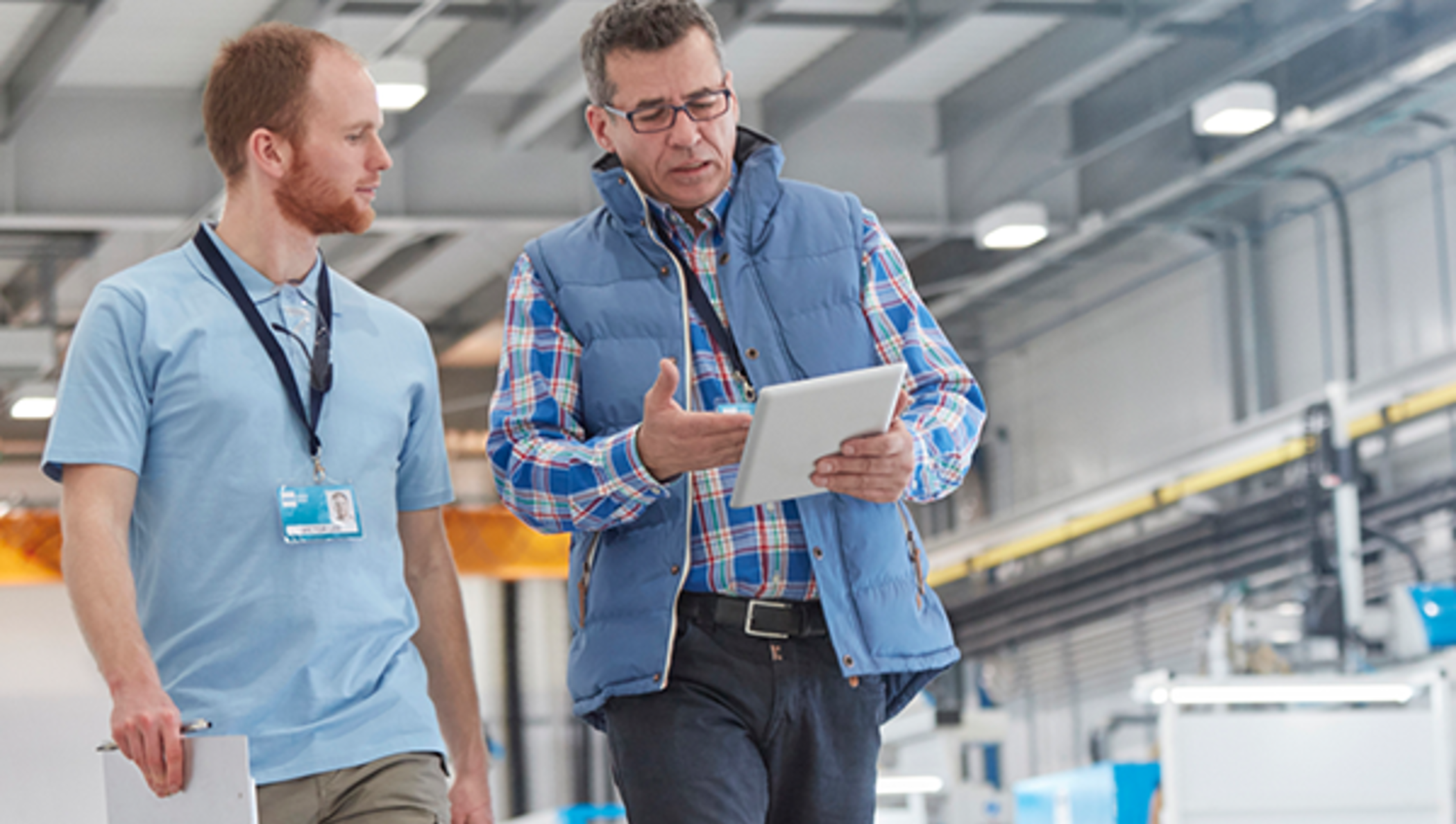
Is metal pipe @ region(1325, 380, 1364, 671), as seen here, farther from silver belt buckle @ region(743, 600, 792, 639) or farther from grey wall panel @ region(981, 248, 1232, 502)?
silver belt buckle @ region(743, 600, 792, 639)

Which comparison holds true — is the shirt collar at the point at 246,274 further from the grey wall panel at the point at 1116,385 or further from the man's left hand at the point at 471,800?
the grey wall panel at the point at 1116,385

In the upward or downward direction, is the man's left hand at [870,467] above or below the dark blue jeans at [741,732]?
above

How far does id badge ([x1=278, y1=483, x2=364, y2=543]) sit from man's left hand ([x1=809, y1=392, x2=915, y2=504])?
0.51m

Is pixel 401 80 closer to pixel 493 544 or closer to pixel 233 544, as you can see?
pixel 233 544

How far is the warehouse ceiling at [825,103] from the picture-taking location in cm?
791

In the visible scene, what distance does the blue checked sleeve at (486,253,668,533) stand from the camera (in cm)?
186

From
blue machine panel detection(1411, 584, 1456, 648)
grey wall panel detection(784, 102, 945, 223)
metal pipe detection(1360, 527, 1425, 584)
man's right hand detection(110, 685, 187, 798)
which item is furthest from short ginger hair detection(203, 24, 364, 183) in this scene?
grey wall panel detection(784, 102, 945, 223)

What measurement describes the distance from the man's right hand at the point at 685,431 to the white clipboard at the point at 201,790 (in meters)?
0.52

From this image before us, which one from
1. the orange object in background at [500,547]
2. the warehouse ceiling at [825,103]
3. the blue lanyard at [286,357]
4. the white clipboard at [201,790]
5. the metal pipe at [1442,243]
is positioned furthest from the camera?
the orange object in background at [500,547]

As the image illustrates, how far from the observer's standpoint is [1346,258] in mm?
9555

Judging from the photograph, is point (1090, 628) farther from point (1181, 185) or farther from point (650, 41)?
point (650, 41)

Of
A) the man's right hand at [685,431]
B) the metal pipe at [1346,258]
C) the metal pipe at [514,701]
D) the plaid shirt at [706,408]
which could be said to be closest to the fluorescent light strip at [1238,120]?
the metal pipe at [1346,258]

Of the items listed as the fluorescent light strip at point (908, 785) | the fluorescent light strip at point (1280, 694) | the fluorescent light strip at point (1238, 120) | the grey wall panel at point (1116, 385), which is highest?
the fluorescent light strip at point (1238, 120)

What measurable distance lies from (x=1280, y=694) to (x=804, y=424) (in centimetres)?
401
